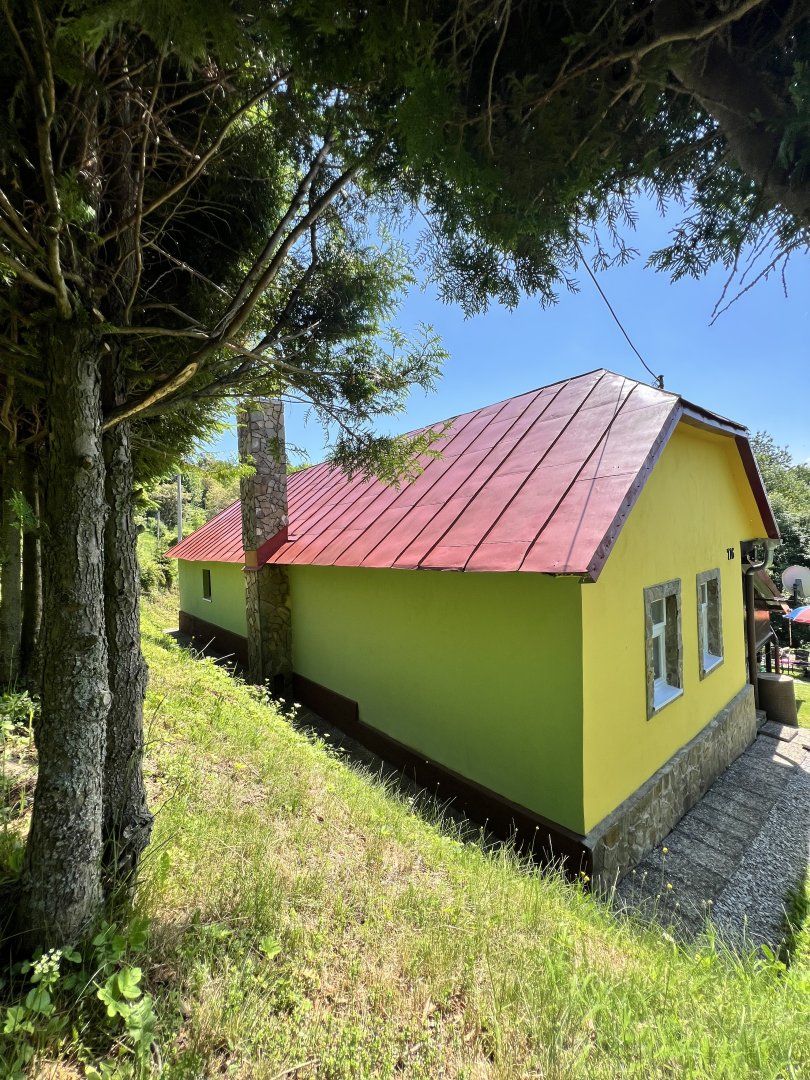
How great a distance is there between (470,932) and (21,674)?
503 cm

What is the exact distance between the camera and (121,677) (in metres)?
2.30

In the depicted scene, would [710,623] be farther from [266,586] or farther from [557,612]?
[266,586]

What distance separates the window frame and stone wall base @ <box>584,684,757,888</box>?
91 centimetres

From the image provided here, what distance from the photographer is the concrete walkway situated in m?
4.11

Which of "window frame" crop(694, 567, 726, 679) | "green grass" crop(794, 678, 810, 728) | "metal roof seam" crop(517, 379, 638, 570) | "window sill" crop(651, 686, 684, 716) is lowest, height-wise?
"green grass" crop(794, 678, 810, 728)

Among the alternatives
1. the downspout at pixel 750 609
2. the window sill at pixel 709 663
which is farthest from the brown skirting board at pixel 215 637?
the downspout at pixel 750 609

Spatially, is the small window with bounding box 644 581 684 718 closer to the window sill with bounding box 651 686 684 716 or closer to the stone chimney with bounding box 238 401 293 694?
the window sill with bounding box 651 686 684 716

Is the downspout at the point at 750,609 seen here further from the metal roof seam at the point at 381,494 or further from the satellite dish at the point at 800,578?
the satellite dish at the point at 800,578

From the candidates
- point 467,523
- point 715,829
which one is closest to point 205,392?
point 467,523

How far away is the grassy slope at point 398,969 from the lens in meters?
1.79

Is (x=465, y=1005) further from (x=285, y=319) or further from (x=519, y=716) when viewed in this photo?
(x=285, y=319)

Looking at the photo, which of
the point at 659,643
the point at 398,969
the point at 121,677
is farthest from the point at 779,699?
the point at 121,677

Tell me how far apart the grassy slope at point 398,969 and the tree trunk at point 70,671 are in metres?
0.52

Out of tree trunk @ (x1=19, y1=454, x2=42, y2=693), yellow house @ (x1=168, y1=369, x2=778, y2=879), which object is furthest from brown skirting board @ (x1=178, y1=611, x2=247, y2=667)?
tree trunk @ (x1=19, y1=454, x2=42, y2=693)
